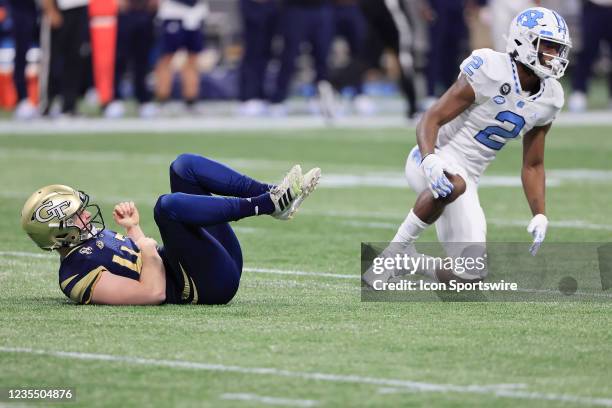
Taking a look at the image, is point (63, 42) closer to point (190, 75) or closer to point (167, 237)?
point (190, 75)

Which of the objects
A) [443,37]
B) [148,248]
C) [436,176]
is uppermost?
[436,176]

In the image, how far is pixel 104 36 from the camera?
806 inches

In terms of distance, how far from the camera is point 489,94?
7.29 m

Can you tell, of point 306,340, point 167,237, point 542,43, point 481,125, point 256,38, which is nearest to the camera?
point 306,340

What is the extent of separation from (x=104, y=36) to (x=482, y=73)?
1387 centimetres

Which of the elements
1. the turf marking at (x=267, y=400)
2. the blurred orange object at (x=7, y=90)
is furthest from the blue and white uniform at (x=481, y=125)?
the blurred orange object at (x=7, y=90)

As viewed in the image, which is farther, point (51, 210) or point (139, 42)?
point (139, 42)

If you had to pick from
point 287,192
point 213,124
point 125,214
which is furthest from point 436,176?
point 213,124

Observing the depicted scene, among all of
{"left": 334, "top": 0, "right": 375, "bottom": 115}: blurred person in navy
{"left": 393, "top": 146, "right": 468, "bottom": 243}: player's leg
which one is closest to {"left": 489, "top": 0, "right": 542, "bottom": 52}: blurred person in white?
{"left": 334, "top": 0, "right": 375, "bottom": 115}: blurred person in navy

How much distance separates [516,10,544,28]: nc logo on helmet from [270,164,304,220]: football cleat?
1.48 m

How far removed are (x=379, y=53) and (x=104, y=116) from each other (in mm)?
6404

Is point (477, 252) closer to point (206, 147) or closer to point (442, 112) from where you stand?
point (442, 112)

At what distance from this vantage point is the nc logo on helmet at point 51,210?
641 cm

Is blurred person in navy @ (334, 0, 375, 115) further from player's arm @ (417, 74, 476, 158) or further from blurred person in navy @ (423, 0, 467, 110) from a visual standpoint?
player's arm @ (417, 74, 476, 158)
